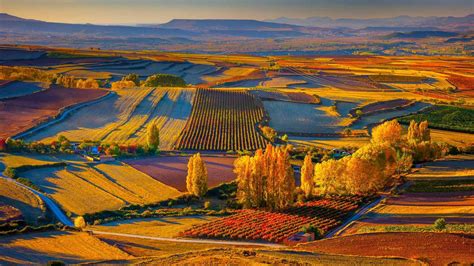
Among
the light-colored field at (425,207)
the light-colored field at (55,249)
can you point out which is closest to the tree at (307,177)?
the light-colored field at (425,207)

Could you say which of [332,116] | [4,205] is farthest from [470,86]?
[4,205]

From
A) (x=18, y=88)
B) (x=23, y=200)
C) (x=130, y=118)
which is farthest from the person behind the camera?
(x=18, y=88)

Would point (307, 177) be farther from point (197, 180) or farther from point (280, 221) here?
point (280, 221)

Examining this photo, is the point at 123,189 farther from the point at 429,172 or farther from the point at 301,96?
the point at 301,96

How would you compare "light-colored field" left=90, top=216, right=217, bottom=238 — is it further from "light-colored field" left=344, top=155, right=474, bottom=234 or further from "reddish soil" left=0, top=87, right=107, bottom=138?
"reddish soil" left=0, top=87, right=107, bottom=138

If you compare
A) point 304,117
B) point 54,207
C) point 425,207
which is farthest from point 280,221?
point 304,117

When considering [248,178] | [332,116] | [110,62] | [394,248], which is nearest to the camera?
[394,248]
